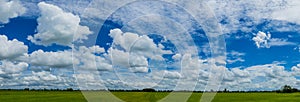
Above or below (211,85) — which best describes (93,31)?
above

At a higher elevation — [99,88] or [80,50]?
[80,50]

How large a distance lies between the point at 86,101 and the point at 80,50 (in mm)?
39053

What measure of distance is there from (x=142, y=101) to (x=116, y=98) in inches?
228

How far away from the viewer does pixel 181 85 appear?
23.8 metres

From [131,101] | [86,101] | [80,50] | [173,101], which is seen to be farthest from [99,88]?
[86,101]

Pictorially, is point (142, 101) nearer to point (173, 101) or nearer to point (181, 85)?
point (173, 101)

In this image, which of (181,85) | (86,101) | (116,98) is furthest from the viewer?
(86,101)

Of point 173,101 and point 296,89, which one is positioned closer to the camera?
point 173,101

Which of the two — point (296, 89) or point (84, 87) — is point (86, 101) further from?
point (296, 89)

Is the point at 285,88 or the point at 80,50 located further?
the point at 285,88

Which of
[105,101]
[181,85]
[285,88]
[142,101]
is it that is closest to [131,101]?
[142,101]

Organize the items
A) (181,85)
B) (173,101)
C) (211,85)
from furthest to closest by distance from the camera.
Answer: (173,101) < (181,85) < (211,85)

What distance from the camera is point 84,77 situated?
712 inches

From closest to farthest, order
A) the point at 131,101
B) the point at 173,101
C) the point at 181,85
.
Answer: the point at 181,85 < the point at 131,101 < the point at 173,101
